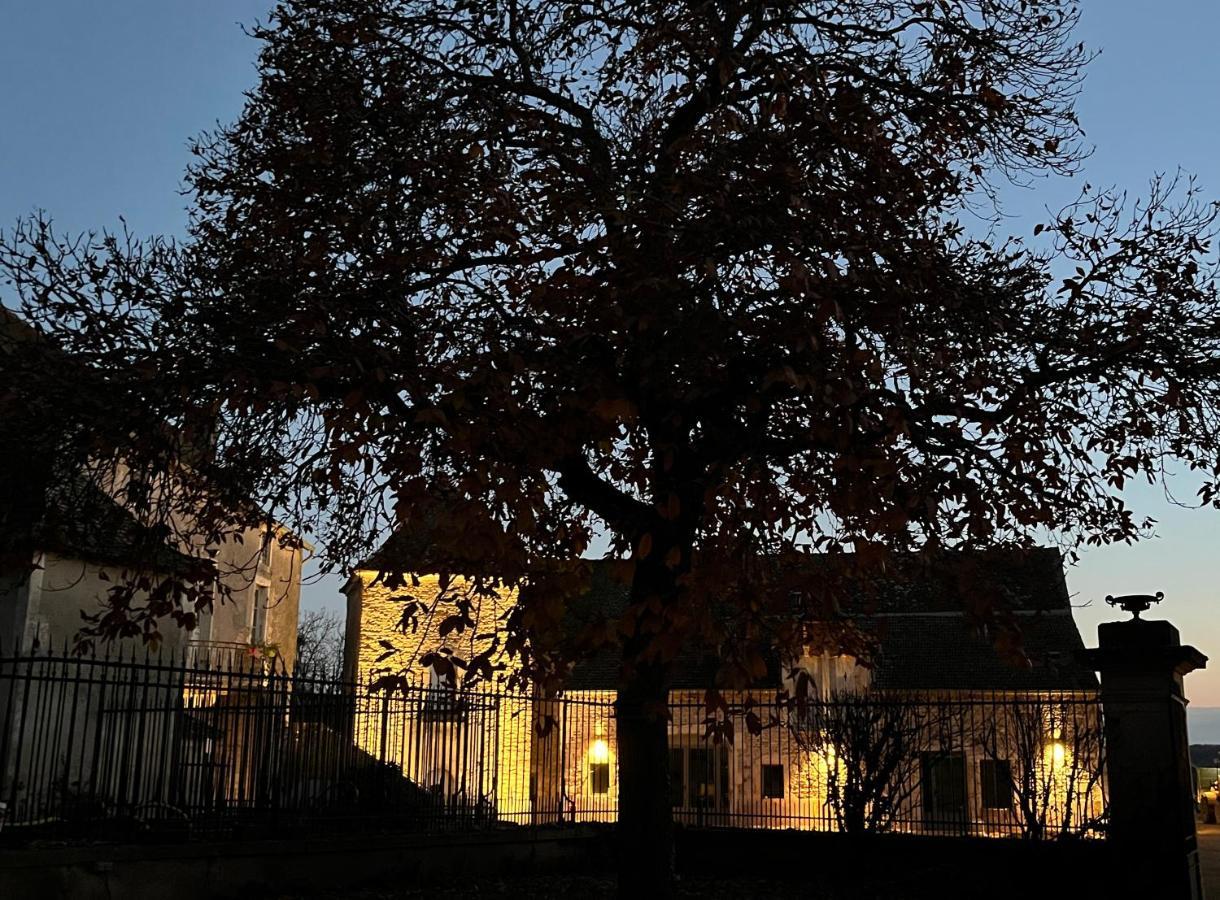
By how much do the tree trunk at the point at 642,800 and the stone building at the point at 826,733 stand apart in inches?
48.6

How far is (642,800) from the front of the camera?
10.3m

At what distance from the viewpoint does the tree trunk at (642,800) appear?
33.2ft

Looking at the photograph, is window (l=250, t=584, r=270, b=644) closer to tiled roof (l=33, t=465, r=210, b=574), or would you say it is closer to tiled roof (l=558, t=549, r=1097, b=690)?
tiled roof (l=558, t=549, r=1097, b=690)

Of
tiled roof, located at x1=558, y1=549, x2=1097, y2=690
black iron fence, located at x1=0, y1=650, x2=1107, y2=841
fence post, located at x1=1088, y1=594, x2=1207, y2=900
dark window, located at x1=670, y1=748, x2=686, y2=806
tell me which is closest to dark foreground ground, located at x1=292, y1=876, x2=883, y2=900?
black iron fence, located at x1=0, y1=650, x2=1107, y2=841

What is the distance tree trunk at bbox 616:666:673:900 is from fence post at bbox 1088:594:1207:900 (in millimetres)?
4655

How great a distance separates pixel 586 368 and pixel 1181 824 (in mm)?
7452

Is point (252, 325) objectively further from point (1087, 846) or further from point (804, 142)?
point (1087, 846)

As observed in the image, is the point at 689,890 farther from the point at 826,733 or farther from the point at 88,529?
the point at 88,529

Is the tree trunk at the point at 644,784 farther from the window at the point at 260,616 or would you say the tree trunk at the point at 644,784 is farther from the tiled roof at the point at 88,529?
the window at the point at 260,616

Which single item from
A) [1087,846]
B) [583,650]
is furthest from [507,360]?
[1087,846]

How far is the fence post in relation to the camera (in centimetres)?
1109

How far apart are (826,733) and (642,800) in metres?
7.86

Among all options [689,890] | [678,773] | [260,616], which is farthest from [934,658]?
[689,890]

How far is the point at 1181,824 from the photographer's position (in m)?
11.0
